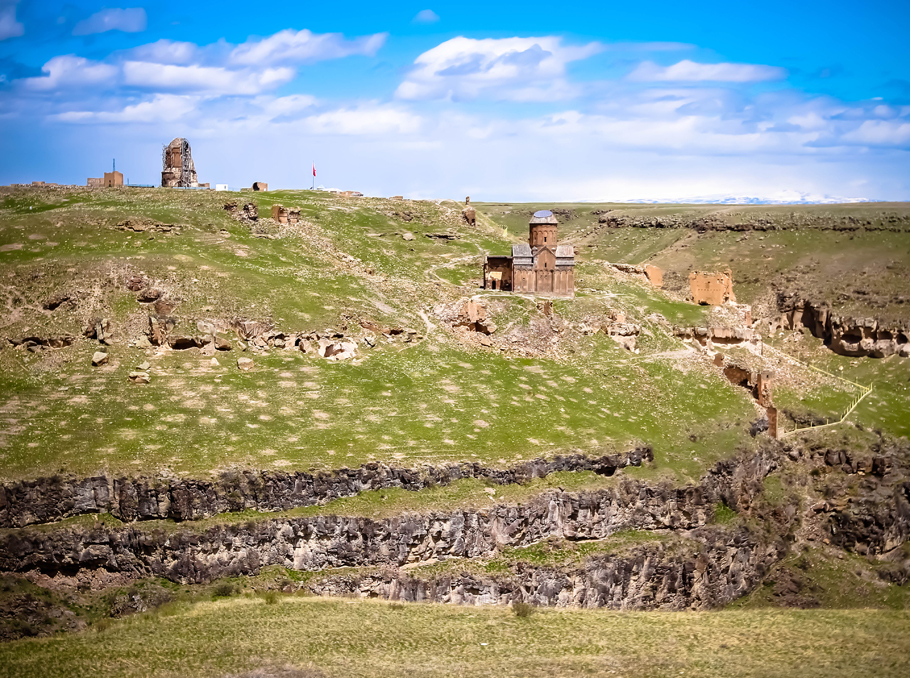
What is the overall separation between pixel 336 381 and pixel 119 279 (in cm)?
1777

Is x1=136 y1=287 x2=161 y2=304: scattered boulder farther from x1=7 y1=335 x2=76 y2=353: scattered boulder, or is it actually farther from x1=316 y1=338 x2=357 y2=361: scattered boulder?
x1=316 y1=338 x2=357 y2=361: scattered boulder

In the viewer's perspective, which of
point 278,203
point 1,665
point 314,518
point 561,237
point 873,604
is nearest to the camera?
point 1,665

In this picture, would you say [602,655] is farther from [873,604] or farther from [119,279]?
[119,279]

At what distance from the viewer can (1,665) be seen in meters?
37.1

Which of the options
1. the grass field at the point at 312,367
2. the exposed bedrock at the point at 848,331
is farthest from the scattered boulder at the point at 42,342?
the exposed bedrock at the point at 848,331

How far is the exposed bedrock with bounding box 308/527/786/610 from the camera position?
4897 cm

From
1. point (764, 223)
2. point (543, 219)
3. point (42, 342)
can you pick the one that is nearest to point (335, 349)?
point (42, 342)

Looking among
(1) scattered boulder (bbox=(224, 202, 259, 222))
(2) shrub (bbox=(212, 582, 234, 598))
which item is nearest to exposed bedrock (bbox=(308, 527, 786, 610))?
(2) shrub (bbox=(212, 582, 234, 598))

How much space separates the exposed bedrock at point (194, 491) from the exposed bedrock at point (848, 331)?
164 feet

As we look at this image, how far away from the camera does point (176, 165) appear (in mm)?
99000

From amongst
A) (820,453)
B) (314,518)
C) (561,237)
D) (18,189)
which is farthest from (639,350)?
(561,237)

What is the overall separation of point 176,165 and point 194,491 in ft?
195

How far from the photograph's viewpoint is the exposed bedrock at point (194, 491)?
4616cm

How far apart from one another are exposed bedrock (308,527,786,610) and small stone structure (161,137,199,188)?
62.3 m
